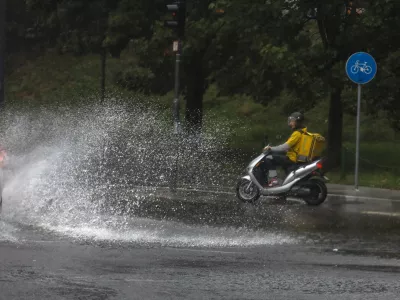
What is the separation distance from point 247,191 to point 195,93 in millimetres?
16087

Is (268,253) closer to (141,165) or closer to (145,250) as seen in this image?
(145,250)

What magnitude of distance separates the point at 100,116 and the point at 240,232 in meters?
18.0

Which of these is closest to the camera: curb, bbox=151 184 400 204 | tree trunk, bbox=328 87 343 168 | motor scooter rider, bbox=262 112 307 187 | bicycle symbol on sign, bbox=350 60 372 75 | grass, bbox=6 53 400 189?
motor scooter rider, bbox=262 112 307 187

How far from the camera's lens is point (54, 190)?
16.9 metres

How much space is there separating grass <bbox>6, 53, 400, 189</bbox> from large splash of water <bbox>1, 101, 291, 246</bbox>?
201cm

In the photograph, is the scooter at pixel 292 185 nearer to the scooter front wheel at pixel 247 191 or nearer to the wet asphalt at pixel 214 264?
the scooter front wheel at pixel 247 191

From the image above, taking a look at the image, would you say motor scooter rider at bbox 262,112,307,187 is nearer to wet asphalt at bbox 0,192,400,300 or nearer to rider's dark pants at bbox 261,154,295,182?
rider's dark pants at bbox 261,154,295,182

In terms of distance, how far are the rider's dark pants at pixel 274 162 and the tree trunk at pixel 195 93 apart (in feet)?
49.4

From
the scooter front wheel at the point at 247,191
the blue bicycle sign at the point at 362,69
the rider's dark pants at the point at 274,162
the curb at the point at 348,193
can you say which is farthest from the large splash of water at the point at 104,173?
the blue bicycle sign at the point at 362,69

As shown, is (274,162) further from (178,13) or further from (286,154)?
(178,13)

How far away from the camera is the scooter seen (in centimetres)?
1688

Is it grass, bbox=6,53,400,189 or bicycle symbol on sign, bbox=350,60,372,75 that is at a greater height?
bicycle symbol on sign, bbox=350,60,372,75

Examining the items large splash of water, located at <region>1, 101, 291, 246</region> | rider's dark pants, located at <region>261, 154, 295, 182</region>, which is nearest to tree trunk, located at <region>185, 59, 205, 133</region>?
large splash of water, located at <region>1, 101, 291, 246</region>

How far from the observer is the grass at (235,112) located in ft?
86.2
